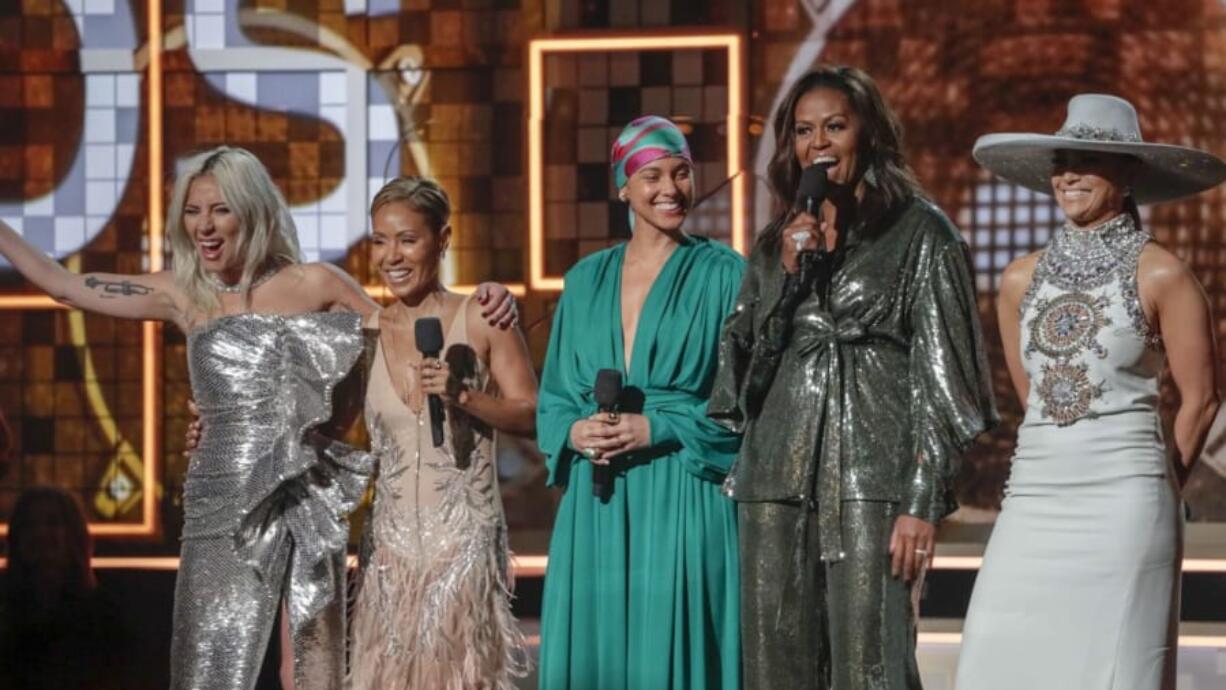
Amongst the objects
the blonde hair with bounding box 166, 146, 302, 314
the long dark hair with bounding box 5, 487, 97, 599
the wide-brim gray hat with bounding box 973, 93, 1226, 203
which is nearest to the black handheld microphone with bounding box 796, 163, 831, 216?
the wide-brim gray hat with bounding box 973, 93, 1226, 203

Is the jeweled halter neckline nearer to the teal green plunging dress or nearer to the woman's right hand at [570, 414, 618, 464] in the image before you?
the teal green plunging dress

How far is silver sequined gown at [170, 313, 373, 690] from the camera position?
14.1 feet

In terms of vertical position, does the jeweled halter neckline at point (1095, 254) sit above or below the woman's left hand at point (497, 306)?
above

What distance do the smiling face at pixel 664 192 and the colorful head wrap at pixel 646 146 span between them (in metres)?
0.02

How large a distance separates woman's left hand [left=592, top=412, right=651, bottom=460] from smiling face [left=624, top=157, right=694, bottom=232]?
0.37 m

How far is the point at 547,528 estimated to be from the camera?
19.6 feet

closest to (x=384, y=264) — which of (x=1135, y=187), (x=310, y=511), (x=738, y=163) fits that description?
(x=310, y=511)

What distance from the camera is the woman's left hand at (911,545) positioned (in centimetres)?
347

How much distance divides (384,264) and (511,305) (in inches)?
10.1

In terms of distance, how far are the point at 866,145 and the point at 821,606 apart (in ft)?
2.53

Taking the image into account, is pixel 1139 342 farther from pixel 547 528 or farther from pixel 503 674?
pixel 547 528

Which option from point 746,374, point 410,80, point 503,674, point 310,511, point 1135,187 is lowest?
point 503,674

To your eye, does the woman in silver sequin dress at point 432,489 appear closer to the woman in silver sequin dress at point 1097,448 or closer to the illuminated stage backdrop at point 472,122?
the woman in silver sequin dress at point 1097,448

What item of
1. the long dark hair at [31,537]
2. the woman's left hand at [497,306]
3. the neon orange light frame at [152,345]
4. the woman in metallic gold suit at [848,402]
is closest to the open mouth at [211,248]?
the woman's left hand at [497,306]
